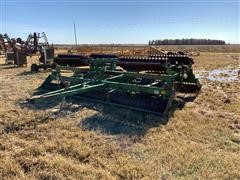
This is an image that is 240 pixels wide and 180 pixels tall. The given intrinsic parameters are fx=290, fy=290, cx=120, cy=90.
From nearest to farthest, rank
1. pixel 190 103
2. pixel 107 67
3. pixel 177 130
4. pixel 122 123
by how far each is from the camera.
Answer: pixel 177 130 → pixel 122 123 → pixel 190 103 → pixel 107 67

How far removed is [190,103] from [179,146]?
10.5 ft

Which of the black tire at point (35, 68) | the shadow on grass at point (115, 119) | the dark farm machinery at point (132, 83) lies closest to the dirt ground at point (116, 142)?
the shadow on grass at point (115, 119)

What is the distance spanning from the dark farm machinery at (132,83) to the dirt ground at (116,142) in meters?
0.39

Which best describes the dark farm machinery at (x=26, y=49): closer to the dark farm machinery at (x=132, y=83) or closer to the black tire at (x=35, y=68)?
the black tire at (x=35, y=68)

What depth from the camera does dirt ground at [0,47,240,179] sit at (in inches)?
154

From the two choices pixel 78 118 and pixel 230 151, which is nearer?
pixel 230 151

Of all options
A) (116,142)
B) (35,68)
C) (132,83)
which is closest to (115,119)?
(116,142)

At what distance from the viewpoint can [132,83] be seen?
326 inches

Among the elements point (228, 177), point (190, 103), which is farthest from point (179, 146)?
point (190, 103)

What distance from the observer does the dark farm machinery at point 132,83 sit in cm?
654

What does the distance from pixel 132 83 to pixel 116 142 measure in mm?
3535

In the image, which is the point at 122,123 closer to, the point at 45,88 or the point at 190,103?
the point at 190,103

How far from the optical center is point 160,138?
510 cm

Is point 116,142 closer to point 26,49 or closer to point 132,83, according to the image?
point 132,83
